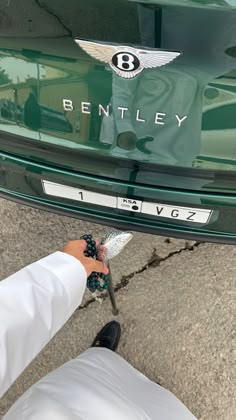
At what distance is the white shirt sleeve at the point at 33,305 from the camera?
1453 millimetres

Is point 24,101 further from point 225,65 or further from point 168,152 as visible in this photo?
point 225,65

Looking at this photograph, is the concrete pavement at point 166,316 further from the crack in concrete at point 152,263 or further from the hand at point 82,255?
the hand at point 82,255

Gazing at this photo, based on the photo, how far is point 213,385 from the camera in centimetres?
213

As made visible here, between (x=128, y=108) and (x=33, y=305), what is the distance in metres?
0.59

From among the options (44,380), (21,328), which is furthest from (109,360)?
(21,328)

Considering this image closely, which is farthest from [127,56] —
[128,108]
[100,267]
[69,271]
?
[100,267]

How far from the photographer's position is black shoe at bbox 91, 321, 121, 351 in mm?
2143

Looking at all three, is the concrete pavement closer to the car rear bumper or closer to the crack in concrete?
the crack in concrete

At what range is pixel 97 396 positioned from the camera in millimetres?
1742

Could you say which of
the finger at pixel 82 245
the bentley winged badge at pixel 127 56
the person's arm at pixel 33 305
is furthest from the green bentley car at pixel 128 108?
the person's arm at pixel 33 305

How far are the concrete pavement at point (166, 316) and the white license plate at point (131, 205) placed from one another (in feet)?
2.17

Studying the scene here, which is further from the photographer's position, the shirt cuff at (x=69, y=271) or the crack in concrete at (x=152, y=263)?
the crack in concrete at (x=152, y=263)

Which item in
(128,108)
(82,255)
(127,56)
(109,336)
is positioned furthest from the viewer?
(109,336)

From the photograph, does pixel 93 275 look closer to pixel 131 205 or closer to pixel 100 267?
pixel 100 267
